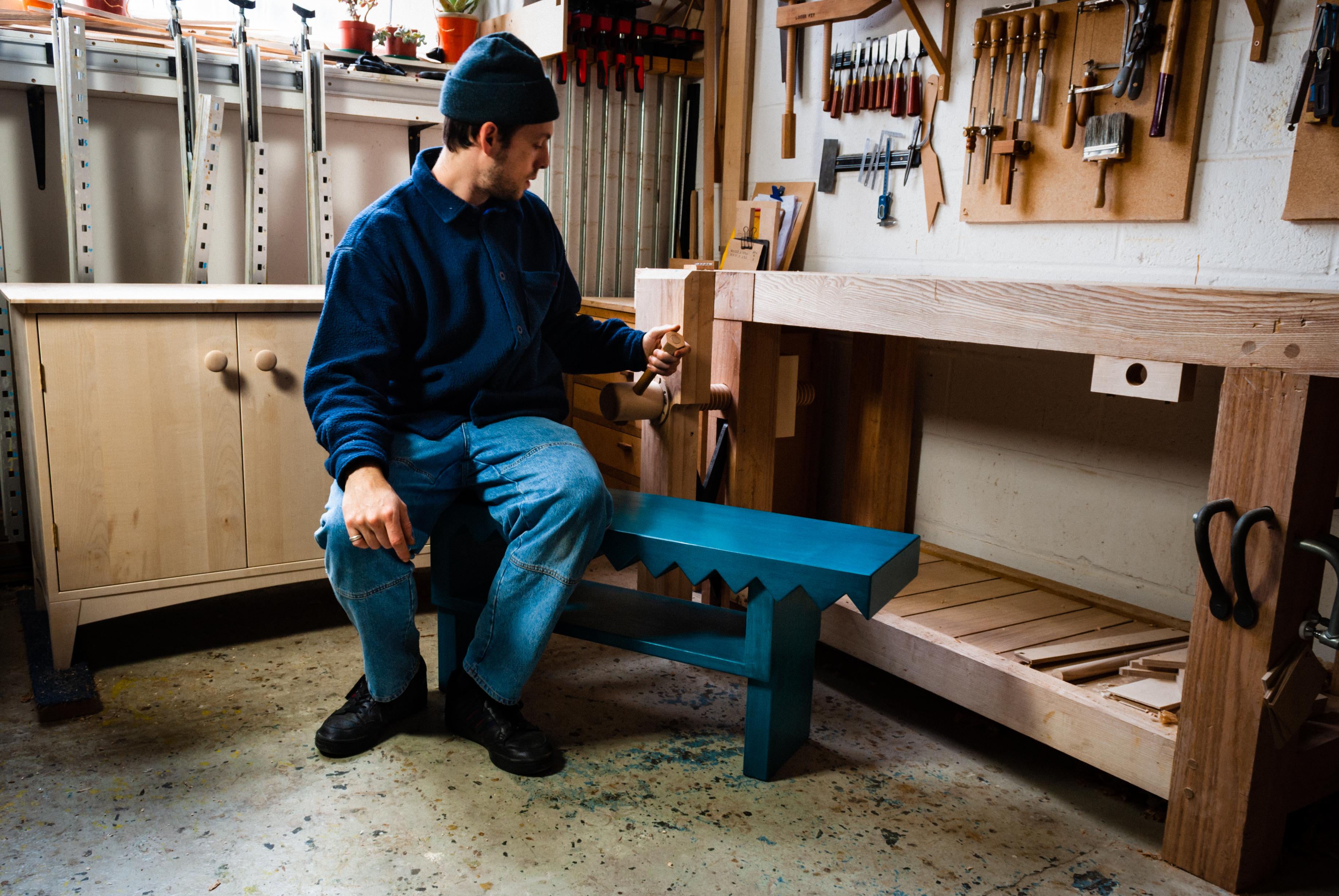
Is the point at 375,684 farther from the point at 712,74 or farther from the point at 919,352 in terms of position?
the point at 712,74

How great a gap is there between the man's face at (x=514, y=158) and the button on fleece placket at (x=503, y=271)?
0.16 feet

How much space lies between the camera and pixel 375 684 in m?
1.94

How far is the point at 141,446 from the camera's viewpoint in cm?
221

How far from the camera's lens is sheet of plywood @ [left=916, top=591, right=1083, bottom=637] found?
2.06 metres

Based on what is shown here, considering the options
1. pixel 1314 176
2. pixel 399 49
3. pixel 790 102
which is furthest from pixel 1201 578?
pixel 399 49

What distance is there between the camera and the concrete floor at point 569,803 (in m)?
1.55

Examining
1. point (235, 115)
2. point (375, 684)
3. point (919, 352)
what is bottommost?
point (375, 684)

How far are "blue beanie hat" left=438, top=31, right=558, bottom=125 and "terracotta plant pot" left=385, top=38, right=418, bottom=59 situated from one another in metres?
1.57

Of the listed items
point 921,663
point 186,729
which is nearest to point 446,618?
point 186,729

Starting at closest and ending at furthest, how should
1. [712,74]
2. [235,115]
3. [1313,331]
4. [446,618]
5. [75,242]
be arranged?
[1313,331] → [446,618] → [75,242] → [235,115] → [712,74]

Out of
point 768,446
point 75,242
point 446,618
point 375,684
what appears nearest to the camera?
point 375,684

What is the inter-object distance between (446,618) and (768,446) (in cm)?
83

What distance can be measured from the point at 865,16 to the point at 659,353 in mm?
1271

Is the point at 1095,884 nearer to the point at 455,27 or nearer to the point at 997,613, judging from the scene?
the point at 997,613
